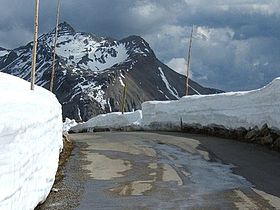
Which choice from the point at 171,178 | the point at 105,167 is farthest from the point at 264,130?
the point at 171,178

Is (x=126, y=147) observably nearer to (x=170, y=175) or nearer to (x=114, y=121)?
(x=170, y=175)

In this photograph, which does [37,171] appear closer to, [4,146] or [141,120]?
[4,146]

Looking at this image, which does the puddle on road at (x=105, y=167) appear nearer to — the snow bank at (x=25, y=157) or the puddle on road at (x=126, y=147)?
the puddle on road at (x=126, y=147)

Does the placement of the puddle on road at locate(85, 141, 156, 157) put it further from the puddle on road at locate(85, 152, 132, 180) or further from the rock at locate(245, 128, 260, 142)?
the rock at locate(245, 128, 260, 142)

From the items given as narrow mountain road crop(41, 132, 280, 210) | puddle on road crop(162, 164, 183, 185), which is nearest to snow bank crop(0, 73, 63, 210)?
narrow mountain road crop(41, 132, 280, 210)

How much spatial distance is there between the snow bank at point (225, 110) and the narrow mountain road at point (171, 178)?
2.44 m

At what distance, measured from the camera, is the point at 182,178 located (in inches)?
492

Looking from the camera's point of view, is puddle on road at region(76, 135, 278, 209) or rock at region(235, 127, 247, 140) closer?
puddle on road at region(76, 135, 278, 209)

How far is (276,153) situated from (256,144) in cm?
281

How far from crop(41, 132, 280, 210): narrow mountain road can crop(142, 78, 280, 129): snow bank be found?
8.00ft

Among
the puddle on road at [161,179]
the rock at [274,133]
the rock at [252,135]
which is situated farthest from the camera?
the rock at [252,135]

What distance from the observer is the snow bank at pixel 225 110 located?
21.0 meters

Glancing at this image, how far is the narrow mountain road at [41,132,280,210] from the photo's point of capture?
10.0m

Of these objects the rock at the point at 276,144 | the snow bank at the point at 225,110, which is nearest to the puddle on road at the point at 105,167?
the rock at the point at 276,144
